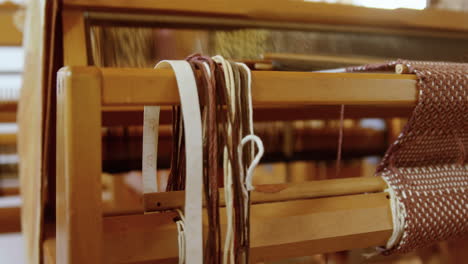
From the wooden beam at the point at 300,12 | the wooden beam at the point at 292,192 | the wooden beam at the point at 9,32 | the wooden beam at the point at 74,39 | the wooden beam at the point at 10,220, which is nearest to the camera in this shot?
the wooden beam at the point at 292,192

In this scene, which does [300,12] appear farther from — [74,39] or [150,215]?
[150,215]

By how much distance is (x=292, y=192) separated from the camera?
46 cm

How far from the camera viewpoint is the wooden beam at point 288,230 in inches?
14.1

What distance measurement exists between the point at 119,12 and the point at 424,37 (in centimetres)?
68

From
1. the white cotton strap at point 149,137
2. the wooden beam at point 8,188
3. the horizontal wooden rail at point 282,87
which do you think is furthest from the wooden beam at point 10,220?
the horizontal wooden rail at point 282,87

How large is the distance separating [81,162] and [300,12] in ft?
2.11

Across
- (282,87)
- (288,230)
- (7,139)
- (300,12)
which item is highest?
(300,12)

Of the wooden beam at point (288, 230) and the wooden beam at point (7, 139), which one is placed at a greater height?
the wooden beam at point (288, 230)

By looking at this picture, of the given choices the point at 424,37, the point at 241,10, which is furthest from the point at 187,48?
the point at 424,37

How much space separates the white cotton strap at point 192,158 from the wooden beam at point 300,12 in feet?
1.38

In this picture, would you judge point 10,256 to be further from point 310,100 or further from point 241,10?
point 310,100

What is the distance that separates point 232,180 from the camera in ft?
1.19

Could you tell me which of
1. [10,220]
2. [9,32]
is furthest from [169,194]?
[9,32]

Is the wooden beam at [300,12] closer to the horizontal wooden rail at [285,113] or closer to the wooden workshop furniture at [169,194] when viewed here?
the horizontal wooden rail at [285,113]
